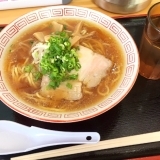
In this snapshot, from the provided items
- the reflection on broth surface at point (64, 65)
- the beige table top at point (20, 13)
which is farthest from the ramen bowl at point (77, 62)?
the beige table top at point (20, 13)

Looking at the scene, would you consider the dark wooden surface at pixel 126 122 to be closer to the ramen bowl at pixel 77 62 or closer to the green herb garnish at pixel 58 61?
the ramen bowl at pixel 77 62

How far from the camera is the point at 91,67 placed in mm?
1516

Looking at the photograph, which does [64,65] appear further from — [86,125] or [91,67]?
[86,125]

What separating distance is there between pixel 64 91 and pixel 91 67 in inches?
7.6

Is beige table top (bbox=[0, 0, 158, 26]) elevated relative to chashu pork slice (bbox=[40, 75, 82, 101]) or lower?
elevated

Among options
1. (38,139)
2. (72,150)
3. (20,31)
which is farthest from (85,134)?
(20,31)

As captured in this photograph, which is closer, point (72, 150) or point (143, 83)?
point (72, 150)

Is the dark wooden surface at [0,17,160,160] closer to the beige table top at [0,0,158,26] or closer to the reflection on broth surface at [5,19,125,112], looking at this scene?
the reflection on broth surface at [5,19,125,112]

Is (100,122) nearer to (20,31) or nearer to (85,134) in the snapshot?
(85,134)

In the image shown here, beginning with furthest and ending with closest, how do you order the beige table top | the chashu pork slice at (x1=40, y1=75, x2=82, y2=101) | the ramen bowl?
1. the beige table top
2. the chashu pork slice at (x1=40, y1=75, x2=82, y2=101)
3. the ramen bowl

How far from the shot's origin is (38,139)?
135 centimetres

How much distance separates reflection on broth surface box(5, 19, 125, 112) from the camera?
141 cm

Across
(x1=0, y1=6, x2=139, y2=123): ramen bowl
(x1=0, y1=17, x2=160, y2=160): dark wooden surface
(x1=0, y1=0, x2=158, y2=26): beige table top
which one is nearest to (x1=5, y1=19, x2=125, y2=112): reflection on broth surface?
(x1=0, y1=6, x2=139, y2=123): ramen bowl

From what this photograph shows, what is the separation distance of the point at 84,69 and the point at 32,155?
1.57 feet
